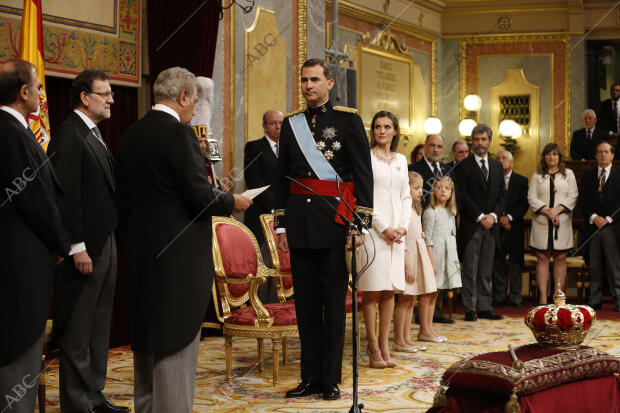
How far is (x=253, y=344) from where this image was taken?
6.02 m

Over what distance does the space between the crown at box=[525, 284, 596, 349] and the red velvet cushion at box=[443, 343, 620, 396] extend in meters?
0.05

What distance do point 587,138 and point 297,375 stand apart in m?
6.96

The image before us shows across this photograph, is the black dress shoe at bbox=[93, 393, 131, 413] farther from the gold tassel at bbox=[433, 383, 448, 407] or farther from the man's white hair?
the man's white hair

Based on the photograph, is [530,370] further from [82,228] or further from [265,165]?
[265,165]

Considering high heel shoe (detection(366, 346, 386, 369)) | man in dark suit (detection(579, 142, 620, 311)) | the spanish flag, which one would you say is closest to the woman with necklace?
man in dark suit (detection(579, 142, 620, 311))

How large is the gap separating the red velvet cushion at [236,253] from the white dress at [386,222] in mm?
646

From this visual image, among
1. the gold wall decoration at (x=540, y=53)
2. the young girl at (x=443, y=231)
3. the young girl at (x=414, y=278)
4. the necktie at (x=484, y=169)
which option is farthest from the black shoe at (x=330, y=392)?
the gold wall decoration at (x=540, y=53)

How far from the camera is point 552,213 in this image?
25.5ft

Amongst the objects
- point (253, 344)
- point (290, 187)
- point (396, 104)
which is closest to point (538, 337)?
point (290, 187)

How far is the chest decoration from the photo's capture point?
13.9ft

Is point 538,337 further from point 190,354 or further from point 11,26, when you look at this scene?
point 11,26

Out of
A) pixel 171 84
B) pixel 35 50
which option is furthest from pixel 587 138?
pixel 171 84

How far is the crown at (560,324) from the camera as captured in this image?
11.8 ft

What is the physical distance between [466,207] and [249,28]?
8.10 ft
